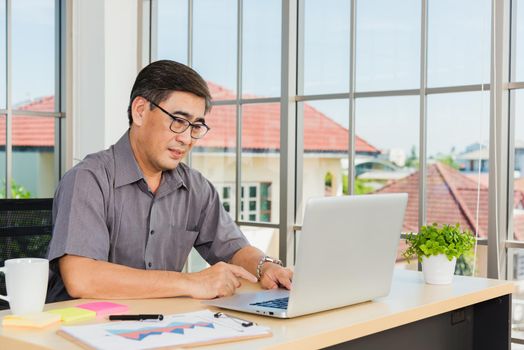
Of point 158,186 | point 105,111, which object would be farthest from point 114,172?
point 105,111

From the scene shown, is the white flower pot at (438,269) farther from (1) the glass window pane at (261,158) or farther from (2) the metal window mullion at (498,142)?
(1) the glass window pane at (261,158)

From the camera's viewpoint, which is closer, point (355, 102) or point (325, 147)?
point (355, 102)

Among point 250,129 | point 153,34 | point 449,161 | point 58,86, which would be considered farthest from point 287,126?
point 58,86

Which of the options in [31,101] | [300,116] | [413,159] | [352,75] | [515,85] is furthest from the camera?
[31,101]

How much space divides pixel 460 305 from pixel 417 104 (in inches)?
60.3

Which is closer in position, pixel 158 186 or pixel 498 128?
pixel 158 186

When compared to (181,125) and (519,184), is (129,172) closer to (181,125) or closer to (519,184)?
(181,125)

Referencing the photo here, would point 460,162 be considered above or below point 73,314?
above

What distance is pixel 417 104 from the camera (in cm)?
352

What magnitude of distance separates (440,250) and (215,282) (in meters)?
0.72

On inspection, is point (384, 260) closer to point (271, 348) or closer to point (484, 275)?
point (271, 348)

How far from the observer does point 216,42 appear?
14.4 feet

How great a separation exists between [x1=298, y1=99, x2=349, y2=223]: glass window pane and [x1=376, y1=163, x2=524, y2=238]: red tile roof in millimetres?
360

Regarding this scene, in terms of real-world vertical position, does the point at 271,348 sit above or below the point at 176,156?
below
